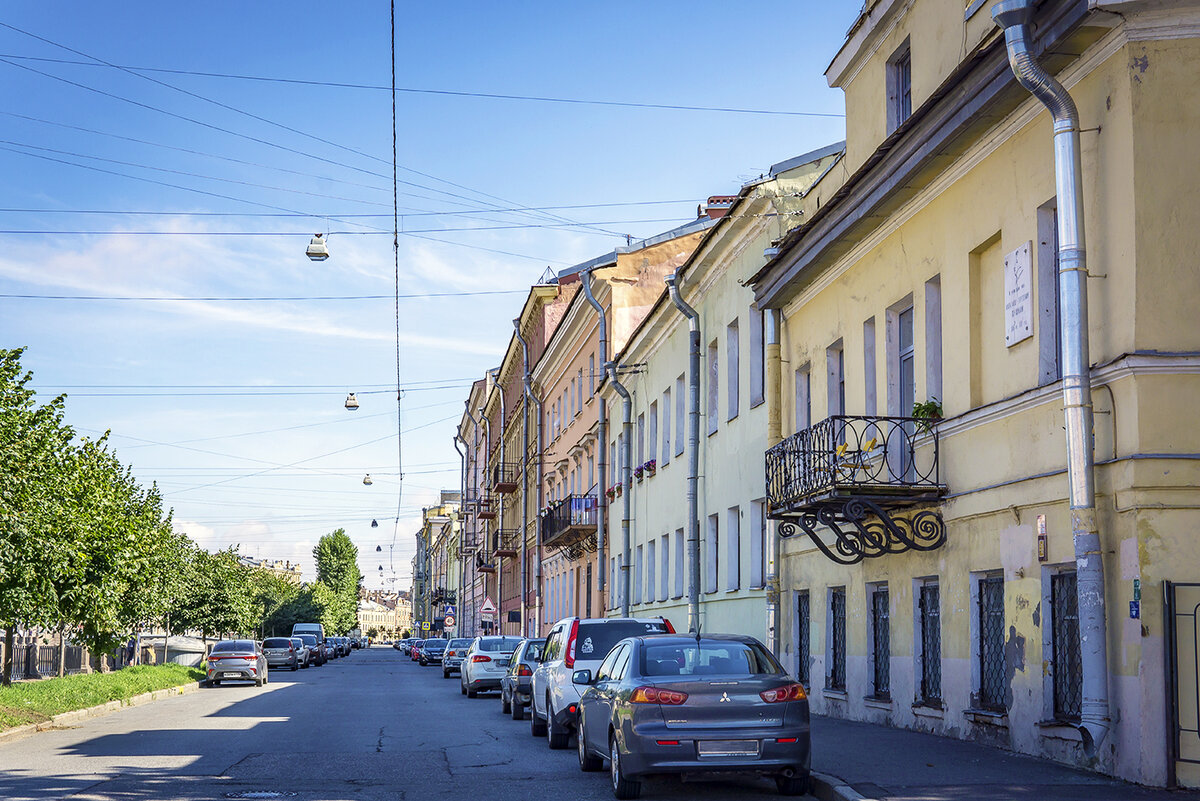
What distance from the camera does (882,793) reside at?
10.6m

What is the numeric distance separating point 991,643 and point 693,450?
13180 millimetres

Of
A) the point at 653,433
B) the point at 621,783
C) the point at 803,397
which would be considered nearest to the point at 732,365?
the point at 803,397

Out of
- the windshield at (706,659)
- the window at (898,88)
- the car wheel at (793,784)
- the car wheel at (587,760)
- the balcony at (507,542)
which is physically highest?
the window at (898,88)

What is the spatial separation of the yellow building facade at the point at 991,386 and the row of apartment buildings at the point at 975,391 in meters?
0.03

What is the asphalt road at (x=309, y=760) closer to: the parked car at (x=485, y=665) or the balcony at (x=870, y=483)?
the balcony at (x=870, y=483)

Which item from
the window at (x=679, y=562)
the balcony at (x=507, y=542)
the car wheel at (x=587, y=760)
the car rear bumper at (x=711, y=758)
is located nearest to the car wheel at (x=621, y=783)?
the car rear bumper at (x=711, y=758)

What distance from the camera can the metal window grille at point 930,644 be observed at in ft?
51.3

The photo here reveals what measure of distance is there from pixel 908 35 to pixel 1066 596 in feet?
27.3

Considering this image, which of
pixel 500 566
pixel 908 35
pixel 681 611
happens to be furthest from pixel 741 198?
pixel 500 566

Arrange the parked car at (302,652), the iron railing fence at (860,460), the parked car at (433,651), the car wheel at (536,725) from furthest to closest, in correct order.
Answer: the parked car at (433,651) → the parked car at (302,652) → the car wheel at (536,725) → the iron railing fence at (860,460)

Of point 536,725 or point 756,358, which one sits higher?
point 756,358

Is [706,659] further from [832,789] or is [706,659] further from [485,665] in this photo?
[485,665]

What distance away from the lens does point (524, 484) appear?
5866cm

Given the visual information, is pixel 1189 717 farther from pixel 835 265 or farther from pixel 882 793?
pixel 835 265
